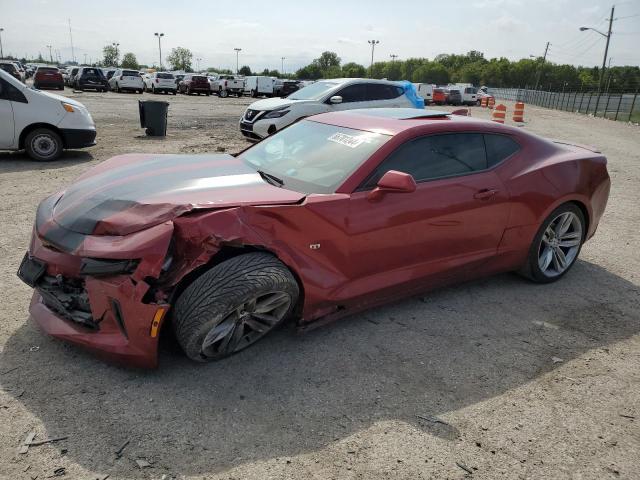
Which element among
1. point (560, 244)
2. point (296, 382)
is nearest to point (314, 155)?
point (296, 382)

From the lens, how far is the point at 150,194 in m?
3.10

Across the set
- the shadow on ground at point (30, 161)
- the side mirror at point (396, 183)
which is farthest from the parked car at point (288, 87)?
the side mirror at point (396, 183)

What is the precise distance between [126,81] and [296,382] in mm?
34933

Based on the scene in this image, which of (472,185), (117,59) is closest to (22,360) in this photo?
(472,185)

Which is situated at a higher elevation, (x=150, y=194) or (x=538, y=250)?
(x=150, y=194)

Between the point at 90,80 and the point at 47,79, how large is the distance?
2.57m

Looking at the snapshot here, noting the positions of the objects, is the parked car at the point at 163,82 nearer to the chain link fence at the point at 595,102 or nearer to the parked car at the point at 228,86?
the parked car at the point at 228,86

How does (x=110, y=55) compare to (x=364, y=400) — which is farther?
(x=110, y=55)

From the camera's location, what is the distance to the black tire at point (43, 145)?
8836 millimetres

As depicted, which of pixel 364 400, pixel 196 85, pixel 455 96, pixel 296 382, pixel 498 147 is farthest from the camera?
pixel 455 96

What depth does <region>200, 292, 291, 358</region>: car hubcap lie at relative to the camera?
2.99m

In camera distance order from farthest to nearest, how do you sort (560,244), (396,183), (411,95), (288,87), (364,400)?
1. (288,87)
2. (411,95)
3. (560,244)
4. (396,183)
5. (364,400)

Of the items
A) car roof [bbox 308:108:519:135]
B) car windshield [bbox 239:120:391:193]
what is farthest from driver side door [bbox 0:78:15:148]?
car roof [bbox 308:108:519:135]

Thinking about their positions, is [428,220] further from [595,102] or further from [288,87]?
[595,102]
